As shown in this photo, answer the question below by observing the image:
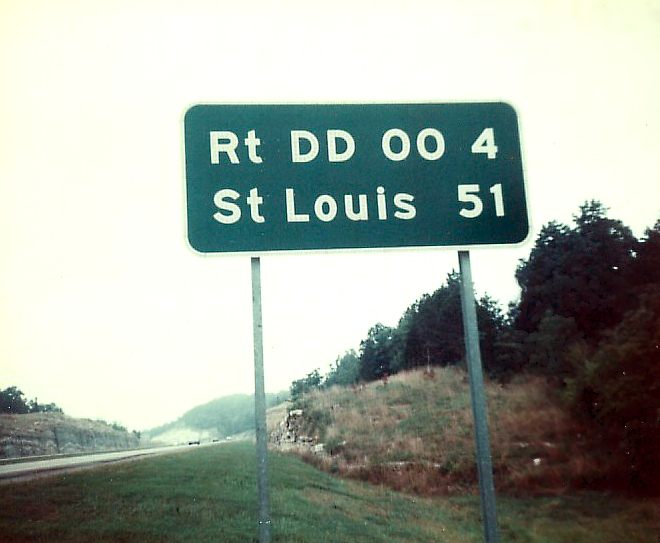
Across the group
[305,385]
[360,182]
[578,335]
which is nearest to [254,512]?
[305,385]

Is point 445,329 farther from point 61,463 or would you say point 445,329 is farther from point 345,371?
point 61,463

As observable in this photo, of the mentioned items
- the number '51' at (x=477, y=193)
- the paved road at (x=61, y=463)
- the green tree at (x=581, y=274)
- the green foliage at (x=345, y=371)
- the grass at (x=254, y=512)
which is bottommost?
the grass at (x=254, y=512)

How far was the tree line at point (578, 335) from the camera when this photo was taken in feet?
23.4

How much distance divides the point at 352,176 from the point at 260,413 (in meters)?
1.05

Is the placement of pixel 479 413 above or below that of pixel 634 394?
above

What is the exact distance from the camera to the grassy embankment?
788 cm

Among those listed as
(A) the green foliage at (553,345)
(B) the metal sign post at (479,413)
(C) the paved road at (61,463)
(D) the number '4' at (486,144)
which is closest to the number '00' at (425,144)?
(D) the number '4' at (486,144)

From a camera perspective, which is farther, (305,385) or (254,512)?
(305,385)

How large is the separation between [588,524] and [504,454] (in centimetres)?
191

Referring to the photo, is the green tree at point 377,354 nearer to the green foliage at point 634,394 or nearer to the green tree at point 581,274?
the green tree at point 581,274

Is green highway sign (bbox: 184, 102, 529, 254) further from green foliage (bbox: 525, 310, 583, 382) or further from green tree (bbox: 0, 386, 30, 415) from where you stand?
green foliage (bbox: 525, 310, 583, 382)

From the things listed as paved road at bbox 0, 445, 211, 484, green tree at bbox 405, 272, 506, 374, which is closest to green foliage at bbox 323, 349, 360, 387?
green tree at bbox 405, 272, 506, 374

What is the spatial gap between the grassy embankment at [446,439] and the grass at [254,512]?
A: 0.38 metres

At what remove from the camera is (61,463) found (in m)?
7.91
